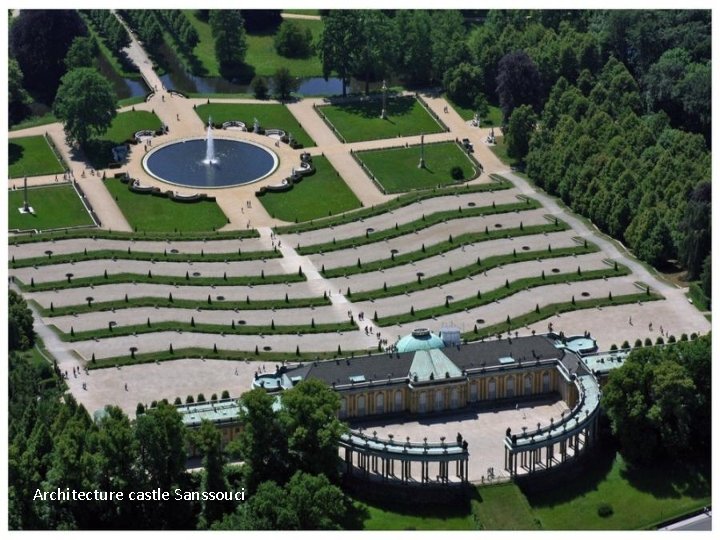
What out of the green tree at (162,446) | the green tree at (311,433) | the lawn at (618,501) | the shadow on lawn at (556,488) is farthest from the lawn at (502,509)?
the green tree at (162,446)

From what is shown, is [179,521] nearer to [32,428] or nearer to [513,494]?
[32,428]

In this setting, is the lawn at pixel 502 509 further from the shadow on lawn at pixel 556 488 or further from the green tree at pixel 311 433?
the green tree at pixel 311 433

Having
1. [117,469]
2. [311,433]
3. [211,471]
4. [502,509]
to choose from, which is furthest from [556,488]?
[117,469]

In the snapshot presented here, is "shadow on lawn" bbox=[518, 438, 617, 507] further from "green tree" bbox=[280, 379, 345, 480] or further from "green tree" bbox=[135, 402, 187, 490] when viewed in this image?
"green tree" bbox=[135, 402, 187, 490]

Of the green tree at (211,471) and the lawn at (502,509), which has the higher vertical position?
the green tree at (211,471)

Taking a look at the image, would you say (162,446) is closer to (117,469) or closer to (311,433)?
(117,469)

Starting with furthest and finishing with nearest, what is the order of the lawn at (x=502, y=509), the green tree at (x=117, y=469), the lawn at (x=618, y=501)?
the lawn at (x=618, y=501)
the lawn at (x=502, y=509)
the green tree at (x=117, y=469)

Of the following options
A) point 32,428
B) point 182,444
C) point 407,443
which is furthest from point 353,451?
point 32,428
